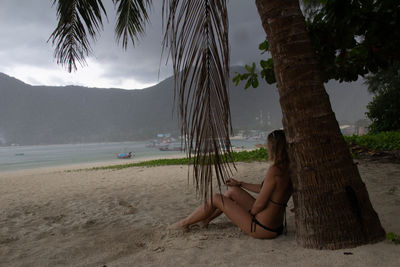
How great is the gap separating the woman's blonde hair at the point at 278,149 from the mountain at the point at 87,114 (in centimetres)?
11626

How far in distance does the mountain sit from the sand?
113693mm

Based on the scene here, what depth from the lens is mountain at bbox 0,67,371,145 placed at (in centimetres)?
12675

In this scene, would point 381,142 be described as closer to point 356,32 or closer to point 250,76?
point 356,32

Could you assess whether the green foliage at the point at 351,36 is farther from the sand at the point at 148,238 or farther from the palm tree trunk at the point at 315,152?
the sand at the point at 148,238

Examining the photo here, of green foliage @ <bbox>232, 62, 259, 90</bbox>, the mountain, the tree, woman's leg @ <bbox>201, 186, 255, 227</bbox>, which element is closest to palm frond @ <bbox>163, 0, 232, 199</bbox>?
woman's leg @ <bbox>201, 186, 255, 227</bbox>

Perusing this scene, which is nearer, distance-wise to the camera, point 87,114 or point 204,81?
point 204,81

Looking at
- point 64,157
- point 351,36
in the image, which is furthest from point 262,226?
point 64,157

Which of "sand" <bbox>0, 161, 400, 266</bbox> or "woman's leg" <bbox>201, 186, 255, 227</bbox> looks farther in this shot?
"woman's leg" <bbox>201, 186, 255, 227</bbox>

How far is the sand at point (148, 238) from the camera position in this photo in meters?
1.78

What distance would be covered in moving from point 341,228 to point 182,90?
1510 mm

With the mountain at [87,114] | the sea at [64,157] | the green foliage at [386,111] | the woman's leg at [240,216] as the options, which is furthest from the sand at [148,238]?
the mountain at [87,114]

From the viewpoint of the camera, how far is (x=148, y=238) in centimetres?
278

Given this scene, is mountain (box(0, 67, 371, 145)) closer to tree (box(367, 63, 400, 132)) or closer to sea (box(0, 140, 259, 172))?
sea (box(0, 140, 259, 172))

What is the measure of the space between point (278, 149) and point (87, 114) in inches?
6190
